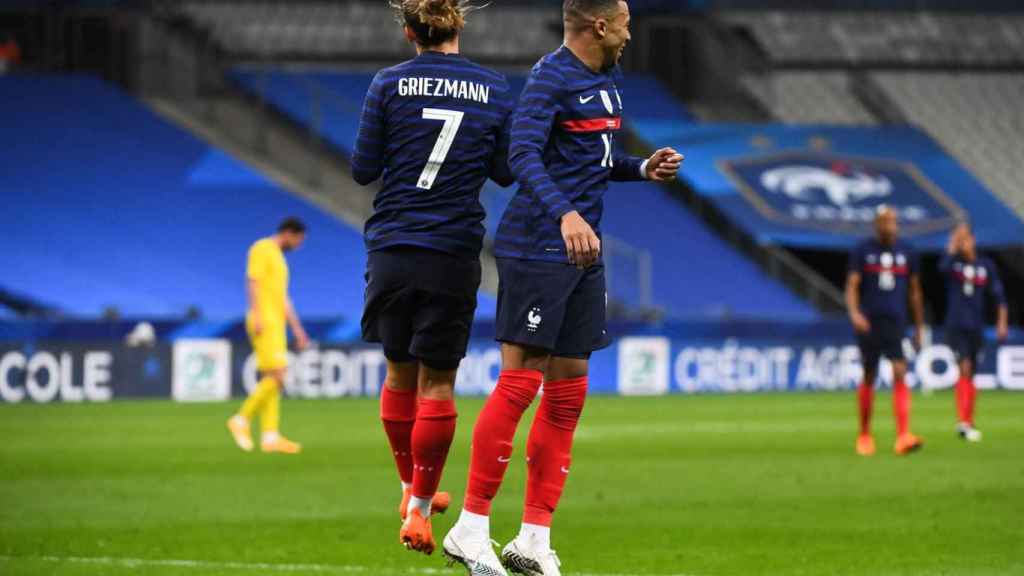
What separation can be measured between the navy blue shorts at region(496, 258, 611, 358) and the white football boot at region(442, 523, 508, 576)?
805 millimetres

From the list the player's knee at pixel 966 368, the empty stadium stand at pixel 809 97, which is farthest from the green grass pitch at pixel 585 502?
the empty stadium stand at pixel 809 97

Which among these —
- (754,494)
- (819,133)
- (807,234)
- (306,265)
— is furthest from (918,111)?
(754,494)

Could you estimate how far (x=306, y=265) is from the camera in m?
32.2

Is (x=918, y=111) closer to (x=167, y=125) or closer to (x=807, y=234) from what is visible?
(x=807, y=234)

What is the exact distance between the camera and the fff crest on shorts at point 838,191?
34219mm

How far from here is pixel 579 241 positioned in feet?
23.6

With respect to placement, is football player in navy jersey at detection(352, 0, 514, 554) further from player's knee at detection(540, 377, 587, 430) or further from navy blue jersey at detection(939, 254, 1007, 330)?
navy blue jersey at detection(939, 254, 1007, 330)

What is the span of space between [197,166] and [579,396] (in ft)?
87.7

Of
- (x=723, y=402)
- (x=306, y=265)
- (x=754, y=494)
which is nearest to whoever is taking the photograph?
(x=754, y=494)

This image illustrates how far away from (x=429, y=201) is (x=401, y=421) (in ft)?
3.78

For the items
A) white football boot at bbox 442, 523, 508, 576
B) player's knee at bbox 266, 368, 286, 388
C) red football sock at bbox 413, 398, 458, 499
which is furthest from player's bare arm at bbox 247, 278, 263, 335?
white football boot at bbox 442, 523, 508, 576

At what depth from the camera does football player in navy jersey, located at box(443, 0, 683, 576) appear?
296 inches

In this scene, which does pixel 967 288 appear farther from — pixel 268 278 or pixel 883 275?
pixel 268 278

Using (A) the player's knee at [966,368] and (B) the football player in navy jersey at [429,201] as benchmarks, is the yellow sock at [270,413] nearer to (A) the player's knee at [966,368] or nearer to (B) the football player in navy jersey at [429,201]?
(A) the player's knee at [966,368]
